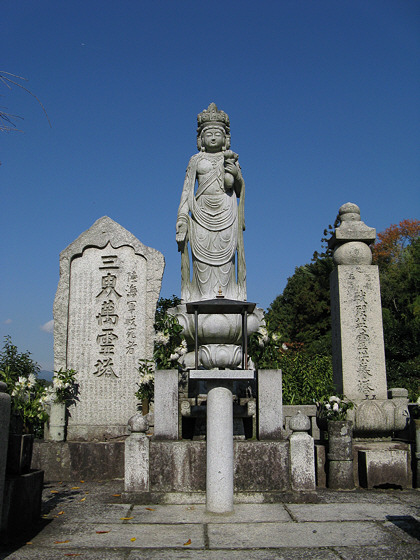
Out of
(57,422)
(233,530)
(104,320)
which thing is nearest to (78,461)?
(57,422)

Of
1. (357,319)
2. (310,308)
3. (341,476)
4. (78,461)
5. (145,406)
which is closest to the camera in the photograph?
(341,476)

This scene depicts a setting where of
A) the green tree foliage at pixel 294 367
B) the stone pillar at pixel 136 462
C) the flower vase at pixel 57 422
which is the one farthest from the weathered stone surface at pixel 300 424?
the flower vase at pixel 57 422

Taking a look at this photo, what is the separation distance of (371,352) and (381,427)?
1.02 metres

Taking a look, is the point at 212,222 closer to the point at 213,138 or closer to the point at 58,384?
the point at 213,138

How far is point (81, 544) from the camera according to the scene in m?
3.94

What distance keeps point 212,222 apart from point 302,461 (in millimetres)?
4540

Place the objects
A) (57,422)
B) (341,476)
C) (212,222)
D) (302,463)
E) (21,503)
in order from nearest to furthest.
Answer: (21,503) → (302,463) → (341,476) → (57,422) → (212,222)

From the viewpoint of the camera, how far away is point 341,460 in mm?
6082

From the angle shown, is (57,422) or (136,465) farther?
(57,422)

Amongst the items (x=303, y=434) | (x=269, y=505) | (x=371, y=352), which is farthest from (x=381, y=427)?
(x=269, y=505)

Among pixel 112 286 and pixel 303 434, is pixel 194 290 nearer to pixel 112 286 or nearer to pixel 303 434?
pixel 112 286

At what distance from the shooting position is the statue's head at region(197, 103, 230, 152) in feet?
29.5

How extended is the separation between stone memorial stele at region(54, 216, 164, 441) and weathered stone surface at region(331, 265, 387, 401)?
118 inches

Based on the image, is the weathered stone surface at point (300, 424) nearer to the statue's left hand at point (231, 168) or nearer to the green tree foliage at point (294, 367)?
the green tree foliage at point (294, 367)
